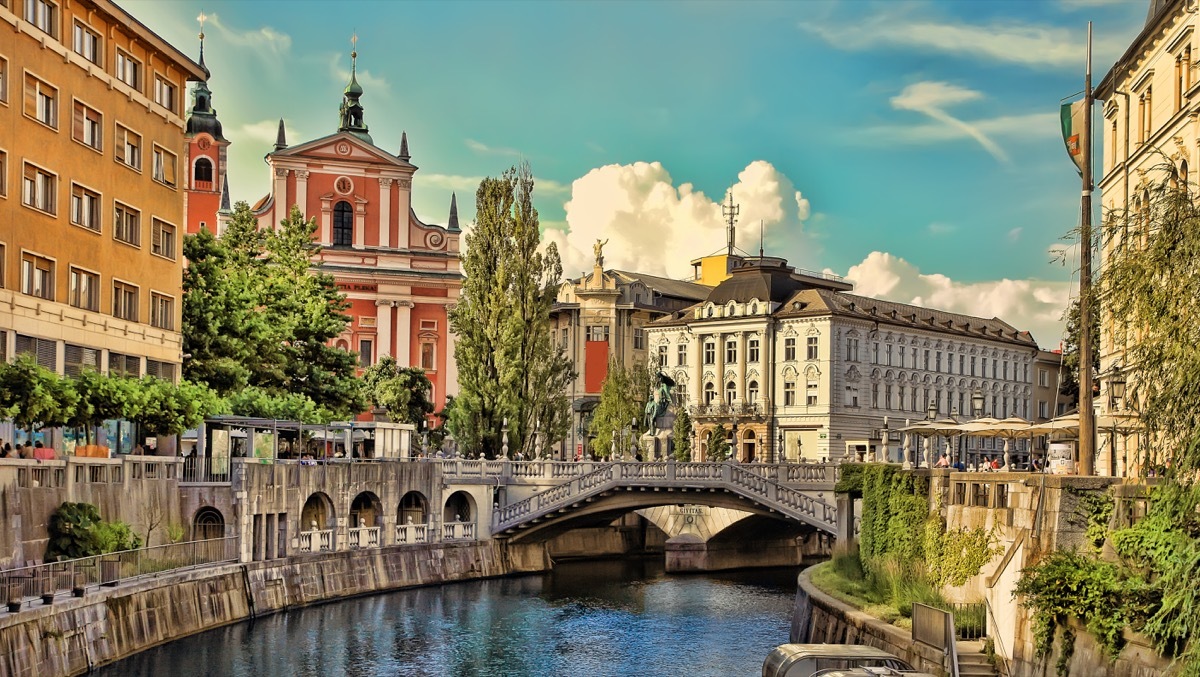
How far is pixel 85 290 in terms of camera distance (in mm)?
51844

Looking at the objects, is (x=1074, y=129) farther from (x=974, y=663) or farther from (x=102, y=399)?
(x=102, y=399)

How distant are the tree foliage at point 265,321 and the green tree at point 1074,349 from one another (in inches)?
1162

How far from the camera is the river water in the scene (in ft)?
140

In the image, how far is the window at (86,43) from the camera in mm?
50562

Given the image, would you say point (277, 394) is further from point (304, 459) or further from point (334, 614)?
point (334, 614)

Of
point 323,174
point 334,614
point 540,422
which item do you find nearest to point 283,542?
point 334,614

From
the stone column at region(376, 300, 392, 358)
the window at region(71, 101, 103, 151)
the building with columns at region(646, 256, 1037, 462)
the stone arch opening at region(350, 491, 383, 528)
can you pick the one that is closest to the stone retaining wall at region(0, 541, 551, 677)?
the stone arch opening at region(350, 491, 383, 528)

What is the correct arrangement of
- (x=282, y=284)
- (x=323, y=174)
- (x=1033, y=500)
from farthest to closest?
(x=323, y=174)
(x=282, y=284)
(x=1033, y=500)

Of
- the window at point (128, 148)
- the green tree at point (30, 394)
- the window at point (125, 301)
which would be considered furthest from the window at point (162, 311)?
the green tree at point (30, 394)

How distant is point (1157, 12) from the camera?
5088 cm

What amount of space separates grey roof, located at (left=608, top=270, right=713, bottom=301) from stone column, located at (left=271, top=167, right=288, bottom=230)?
38.0 m

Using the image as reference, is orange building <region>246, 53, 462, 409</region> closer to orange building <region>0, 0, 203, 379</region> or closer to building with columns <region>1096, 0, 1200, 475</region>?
Result: orange building <region>0, 0, 203, 379</region>

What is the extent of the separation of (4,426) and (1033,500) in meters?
29.1

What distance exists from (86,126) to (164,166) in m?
6.50
